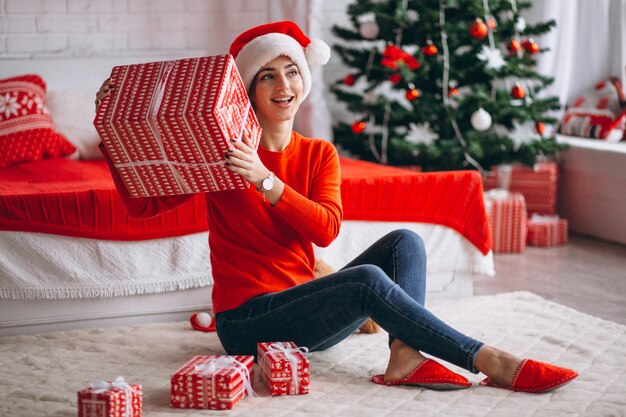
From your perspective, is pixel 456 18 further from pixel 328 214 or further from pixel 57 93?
pixel 328 214

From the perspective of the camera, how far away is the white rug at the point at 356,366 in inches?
85.5

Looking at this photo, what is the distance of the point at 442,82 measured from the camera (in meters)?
4.34

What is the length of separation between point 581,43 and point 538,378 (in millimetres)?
3316

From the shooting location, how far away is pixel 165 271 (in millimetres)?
2973

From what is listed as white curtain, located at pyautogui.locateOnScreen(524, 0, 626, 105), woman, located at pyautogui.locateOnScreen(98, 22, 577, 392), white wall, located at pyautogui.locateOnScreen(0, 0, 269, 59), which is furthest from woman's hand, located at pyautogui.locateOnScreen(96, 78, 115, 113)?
white curtain, located at pyautogui.locateOnScreen(524, 0, 626, 105)

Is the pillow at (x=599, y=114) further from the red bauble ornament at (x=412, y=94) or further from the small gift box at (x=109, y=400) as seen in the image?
the small gift box at (x=109, y=400)

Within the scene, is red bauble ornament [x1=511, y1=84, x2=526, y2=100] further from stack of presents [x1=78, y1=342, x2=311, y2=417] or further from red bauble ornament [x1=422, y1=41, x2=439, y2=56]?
stack of presents [x1=78, y1=342, x2=311, y2=417]

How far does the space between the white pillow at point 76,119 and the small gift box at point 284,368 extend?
2.01 metres

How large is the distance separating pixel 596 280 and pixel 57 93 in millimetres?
2564

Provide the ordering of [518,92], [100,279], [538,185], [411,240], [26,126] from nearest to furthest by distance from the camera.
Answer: [411,240] < [100,279] < [26,126] < [518,92] < [538,185]

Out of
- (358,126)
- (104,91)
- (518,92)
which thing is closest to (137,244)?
(104,91)

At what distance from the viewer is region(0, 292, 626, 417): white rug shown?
7.13ft

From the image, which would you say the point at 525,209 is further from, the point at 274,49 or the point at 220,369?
the point at 220,369

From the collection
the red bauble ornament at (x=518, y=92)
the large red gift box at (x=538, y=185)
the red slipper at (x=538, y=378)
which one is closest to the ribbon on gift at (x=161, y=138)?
the red slipper at (x=538, y=378)
